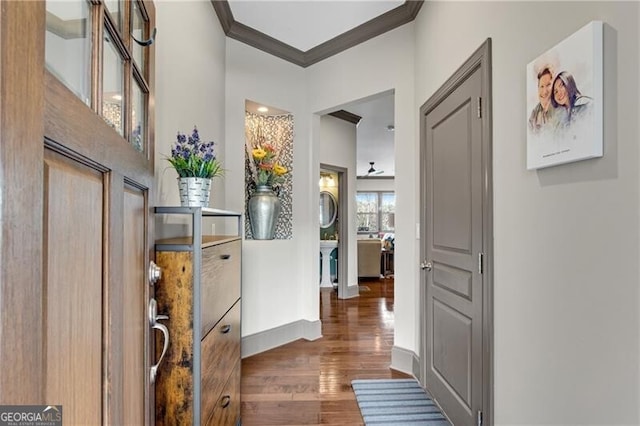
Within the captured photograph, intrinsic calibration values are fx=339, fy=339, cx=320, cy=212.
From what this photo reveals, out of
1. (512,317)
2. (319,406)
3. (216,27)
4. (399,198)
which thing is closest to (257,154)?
(216,27)

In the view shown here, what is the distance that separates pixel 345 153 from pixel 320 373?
3.49 m

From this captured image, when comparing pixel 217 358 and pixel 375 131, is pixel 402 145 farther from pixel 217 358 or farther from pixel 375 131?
pixel 375 131

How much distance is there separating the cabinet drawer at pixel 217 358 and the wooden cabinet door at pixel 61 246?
13.7 inches

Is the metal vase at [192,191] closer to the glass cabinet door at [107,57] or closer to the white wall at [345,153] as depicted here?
the glass cabinet door at [107,57]

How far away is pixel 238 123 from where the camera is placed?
3146 millimetres

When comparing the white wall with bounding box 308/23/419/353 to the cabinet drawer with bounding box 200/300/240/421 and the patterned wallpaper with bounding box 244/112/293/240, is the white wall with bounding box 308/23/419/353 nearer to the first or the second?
the patterned wallpaper with bounding box 244/112/293/240

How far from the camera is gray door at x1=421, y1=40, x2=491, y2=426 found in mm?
1780

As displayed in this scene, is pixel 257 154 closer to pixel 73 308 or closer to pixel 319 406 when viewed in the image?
pixel 319 406

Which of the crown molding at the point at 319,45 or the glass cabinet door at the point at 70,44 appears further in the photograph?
the crown molding at the point at 319,45

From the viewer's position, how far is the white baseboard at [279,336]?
3.17 m

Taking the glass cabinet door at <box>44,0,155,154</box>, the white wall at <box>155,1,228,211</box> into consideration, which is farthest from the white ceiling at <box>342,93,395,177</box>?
the glass cabinet door at <box>44,0,155,154</box>

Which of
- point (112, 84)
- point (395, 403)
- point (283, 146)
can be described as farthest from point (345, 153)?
point (112, 84)

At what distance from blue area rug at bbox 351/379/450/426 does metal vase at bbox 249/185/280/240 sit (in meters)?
1.53

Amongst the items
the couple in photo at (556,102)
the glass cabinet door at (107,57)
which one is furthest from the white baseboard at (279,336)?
the couple in photo at (556,102)
